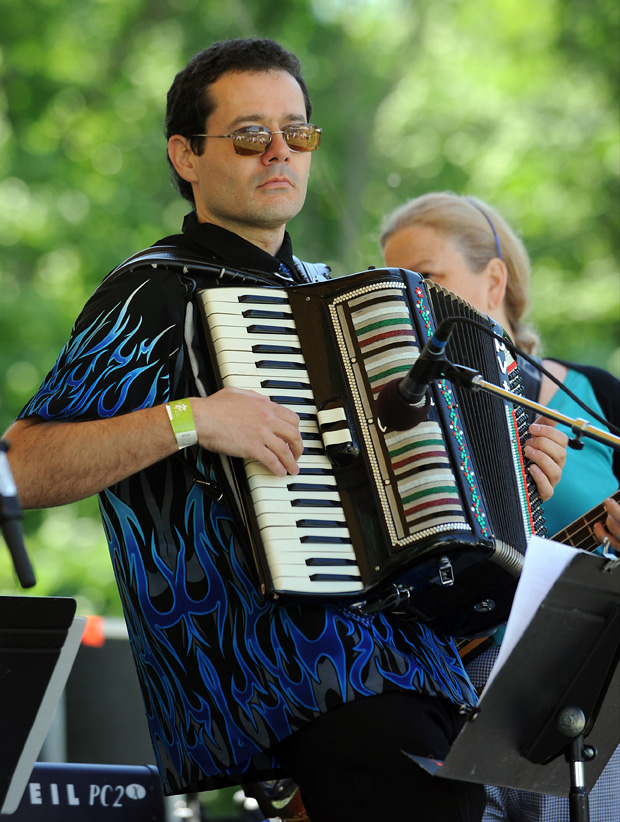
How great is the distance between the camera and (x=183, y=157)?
9.46 feet

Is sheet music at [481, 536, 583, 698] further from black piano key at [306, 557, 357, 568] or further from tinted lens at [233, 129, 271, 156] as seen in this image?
tinted lens at [233, 129, 271, 156]

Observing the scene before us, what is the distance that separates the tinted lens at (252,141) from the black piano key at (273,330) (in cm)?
52

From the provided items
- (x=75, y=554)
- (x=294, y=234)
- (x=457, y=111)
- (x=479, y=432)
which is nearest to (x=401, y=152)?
(x=457, y=111)

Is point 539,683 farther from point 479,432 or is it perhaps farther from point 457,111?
point 457,111

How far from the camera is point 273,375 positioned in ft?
8.02

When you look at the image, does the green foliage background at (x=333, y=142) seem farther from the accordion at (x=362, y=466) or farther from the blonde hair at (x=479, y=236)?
the accordion at (x=362, y=466)

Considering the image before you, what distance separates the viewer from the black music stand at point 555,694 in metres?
2.13

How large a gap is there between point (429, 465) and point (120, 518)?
2.38 ft

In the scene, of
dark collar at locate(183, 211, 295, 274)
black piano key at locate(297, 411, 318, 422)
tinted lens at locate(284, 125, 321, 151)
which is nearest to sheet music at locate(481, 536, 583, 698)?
black piano key at locate(297, 411, 318, 422)

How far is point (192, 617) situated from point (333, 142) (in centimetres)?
929

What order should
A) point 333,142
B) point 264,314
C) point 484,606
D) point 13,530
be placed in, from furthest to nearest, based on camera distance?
1. point 333,142
2. point 484,606
3. point 264,314
4. point 13,530

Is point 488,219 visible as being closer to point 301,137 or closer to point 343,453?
point 301,137

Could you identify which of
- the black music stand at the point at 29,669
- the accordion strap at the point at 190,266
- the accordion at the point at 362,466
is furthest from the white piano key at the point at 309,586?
the accordion strap at the point at 190,266

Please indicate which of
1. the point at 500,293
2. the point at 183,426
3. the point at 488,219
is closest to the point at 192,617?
the point at 183,426
